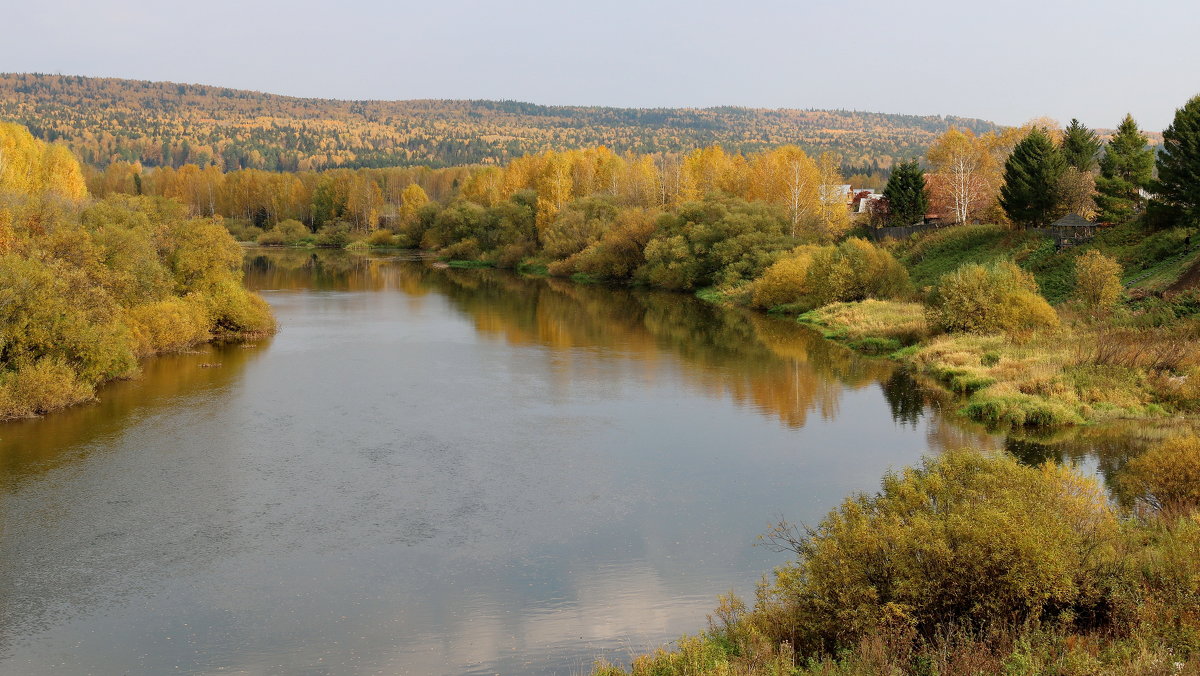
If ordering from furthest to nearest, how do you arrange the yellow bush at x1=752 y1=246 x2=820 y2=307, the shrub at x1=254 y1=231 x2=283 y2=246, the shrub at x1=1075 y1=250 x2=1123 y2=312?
the shrub at x1=254 y1=231 x2=283 y2=246 < the yellow bush at x1=752 y1=246 x2=820 y2=307 < the shrub at x1=1075 y1=250 x2=1123 y2=312

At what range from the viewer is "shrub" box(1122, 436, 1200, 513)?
1218 centimetres

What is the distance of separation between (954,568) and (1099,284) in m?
22.3

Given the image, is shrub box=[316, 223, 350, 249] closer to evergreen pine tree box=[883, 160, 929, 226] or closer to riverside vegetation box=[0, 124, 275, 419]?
riverside vegetation box=[0, 124, 275, 419]

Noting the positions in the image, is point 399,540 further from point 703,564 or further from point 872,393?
point 872,393

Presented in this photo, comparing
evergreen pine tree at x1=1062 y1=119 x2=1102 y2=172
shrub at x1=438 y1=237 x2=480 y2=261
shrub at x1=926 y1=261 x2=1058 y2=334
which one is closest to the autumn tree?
evergreen pine tree at x1=1062 y1=119 x2=1102 y2=172

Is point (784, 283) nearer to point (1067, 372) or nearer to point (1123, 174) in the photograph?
point (1123, 174)

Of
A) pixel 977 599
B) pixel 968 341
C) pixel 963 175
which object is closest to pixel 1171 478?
pixel 977 599

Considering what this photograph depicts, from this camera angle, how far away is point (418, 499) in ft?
49.2

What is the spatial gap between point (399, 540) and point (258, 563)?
6.19 ft

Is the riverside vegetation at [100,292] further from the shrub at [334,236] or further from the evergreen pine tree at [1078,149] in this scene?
the shrub at [334,236]

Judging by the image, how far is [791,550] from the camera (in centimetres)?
1288

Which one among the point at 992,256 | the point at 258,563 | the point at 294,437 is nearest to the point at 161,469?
the point at 294,437

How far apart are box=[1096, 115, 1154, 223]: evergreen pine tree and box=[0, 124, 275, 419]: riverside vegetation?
1251 inches

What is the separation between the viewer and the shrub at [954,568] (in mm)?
8016
